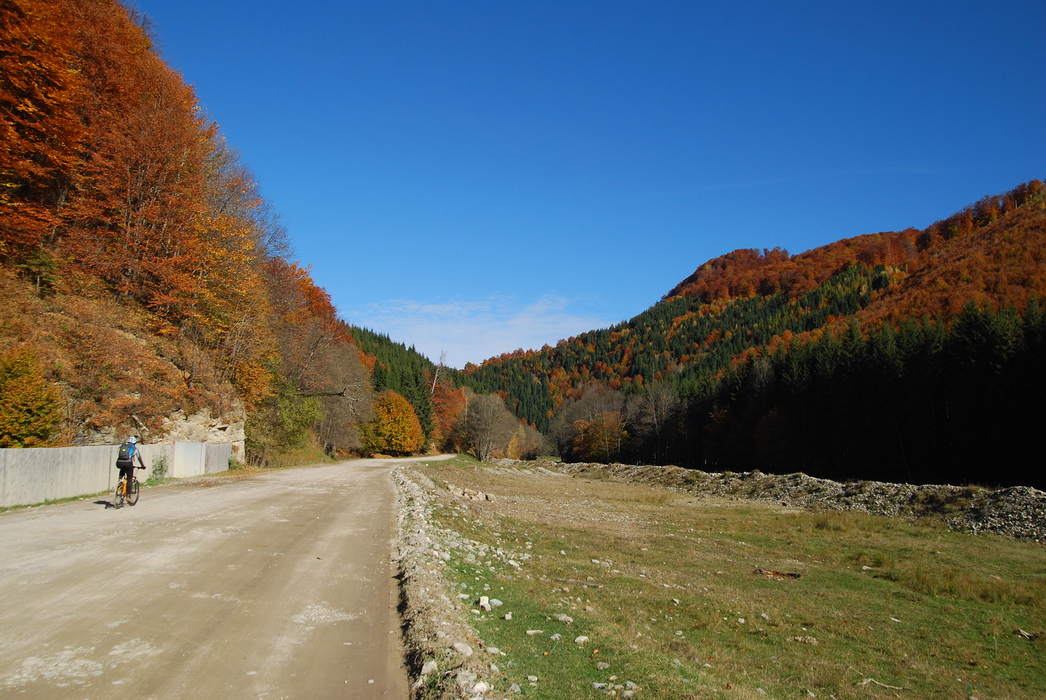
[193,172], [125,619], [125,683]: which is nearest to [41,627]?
[125,619]

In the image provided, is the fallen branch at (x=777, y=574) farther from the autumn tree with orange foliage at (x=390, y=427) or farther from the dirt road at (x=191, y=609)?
the autumn tree with orange foliage at (x=390, y=427)

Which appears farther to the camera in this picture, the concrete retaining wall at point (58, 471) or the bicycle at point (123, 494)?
the bicycle at point (123, 494)

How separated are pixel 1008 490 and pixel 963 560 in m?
12.3

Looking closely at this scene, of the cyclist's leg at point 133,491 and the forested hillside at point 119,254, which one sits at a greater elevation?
the forested hillside at point 119,254

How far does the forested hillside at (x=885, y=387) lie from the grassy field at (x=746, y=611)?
2955 cm

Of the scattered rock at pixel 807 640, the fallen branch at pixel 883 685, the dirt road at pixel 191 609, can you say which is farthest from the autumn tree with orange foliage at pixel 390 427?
the fallen branch at pixel 883 685

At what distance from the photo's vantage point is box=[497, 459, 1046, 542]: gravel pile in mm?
24562

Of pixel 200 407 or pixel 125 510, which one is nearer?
pixel 125 510

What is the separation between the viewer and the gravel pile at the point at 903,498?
24562 millimetres

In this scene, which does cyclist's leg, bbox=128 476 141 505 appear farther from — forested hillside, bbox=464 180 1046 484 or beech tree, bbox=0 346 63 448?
forested hillside, bbox=464 180 1046 484

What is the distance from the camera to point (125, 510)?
14430 millimetres

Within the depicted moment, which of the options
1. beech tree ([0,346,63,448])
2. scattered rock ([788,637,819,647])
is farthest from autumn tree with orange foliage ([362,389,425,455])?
scattered rock ([788,637,819,647])

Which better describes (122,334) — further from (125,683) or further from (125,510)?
(125,683)

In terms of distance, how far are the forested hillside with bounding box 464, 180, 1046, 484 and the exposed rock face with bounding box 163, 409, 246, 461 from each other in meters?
57.3
